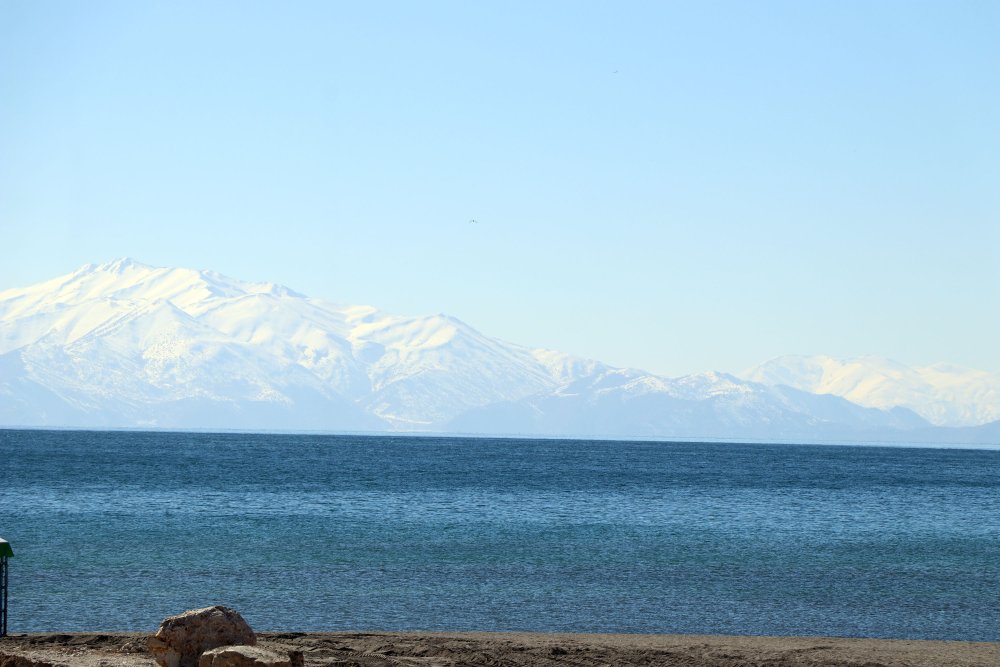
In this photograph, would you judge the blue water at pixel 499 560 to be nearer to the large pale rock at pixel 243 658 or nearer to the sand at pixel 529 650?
the sand at pixel 529 650

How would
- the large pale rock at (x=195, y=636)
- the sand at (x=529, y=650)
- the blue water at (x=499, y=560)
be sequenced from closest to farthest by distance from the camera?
the large pale rock at (x=195, y=636) → the sand at (x=529, y=650) → the blue water at (x=499, y=560)

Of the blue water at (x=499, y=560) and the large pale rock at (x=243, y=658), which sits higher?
the large pale rock at (x=243, y=658)

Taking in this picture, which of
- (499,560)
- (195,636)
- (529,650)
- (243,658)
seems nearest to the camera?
(243,658)

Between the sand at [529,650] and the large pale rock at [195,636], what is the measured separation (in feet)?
3.79

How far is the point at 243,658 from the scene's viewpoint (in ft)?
51.2

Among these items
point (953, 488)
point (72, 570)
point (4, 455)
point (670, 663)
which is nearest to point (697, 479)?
point (953, 488)

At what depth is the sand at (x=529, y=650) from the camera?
18969mm

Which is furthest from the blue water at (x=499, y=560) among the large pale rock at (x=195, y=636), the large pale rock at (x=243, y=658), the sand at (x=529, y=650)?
the large pale rock at (x=243, y=658)

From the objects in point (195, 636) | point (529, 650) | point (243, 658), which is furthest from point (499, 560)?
point (243, 658)

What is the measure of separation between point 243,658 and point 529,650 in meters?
6.14

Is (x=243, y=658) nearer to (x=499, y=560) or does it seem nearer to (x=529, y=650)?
(x=529, y=650)

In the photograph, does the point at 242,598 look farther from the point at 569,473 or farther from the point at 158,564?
the point at 569,473

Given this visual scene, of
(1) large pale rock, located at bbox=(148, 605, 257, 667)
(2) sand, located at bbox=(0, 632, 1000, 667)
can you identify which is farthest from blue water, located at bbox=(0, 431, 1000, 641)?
(1) large pale rock, located at bbox=(148, 605, 257, 667)

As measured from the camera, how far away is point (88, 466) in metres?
97.6
